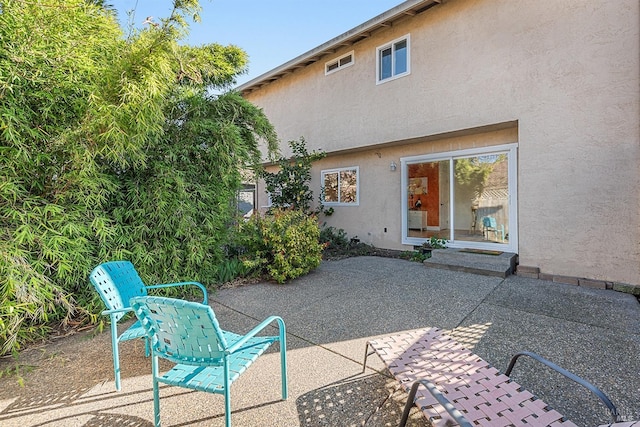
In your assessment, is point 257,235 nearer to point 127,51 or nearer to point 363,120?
point 127,51

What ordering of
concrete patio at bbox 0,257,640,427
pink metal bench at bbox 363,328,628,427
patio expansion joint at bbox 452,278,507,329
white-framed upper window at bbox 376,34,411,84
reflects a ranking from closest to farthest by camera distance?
pink metal bench at bbox 363,328,628,427, concrete patio at bbox 0,257,640,427, patio expansion joint at bbox 452,278,507,329, white-framed upper window at bbox 376,34,411,84

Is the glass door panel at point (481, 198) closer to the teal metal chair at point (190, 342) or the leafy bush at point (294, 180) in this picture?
the leafy bush at point (294, 180)

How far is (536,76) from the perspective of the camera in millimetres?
6207

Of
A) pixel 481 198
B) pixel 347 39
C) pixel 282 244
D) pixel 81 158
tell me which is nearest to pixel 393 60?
pixel 347 39

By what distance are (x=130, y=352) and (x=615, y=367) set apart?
5089mm

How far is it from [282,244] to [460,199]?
481cm

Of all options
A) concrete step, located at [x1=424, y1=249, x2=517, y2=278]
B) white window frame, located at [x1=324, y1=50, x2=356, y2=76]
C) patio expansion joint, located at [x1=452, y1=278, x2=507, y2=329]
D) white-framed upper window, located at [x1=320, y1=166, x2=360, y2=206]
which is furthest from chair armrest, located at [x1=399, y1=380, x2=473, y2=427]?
white window frame, located at [x1=324, y1=50, x2=356, y2=76]

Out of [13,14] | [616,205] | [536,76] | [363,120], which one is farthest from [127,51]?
[616,205]

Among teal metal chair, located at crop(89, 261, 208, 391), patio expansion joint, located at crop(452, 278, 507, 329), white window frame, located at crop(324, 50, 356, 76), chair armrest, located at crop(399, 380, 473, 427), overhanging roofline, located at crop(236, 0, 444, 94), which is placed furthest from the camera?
white window frame, located at crop(324, 50, 356, 76)

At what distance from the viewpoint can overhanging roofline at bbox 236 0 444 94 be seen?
7.65 metres

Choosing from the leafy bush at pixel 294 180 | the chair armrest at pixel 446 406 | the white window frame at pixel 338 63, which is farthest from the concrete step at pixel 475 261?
the white window frame at pixel 338 63

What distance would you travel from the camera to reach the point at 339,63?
997 cm

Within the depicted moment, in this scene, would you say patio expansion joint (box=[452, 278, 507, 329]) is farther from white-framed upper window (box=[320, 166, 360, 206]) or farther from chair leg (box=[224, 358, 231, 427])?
white-framed upper window (box=[320, 166, 360, 206])

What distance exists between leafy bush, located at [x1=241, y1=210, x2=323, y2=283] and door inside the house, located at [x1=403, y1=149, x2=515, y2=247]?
11.9ft
